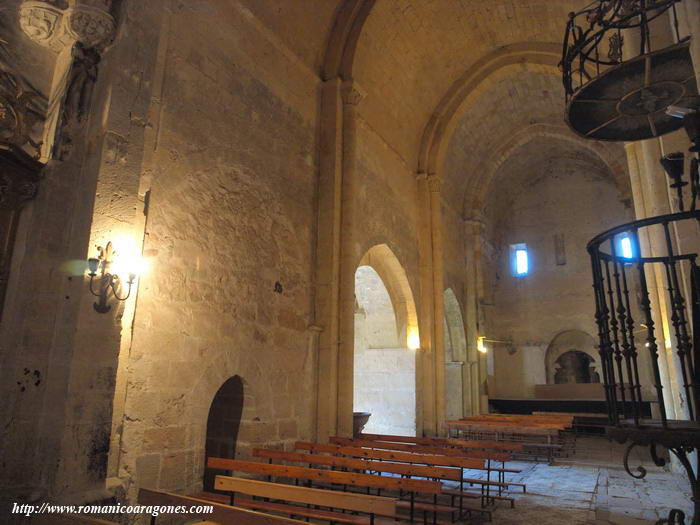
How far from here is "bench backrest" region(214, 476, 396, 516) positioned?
11.2 feet

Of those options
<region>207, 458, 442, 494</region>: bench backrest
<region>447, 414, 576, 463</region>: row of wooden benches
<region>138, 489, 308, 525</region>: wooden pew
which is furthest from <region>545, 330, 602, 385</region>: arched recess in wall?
<region>138, 489, 308, 525</region>: wooden pew

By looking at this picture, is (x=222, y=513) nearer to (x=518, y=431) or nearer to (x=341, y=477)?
(x=341, y=477)

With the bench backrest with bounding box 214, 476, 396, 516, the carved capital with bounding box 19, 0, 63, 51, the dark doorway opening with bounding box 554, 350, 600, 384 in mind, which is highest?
the carved capital with bounding box 19, 0, 63, 51

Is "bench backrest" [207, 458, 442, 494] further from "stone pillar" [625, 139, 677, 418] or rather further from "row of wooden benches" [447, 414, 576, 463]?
"row of wooden benches" [447, 414, 576, 463]

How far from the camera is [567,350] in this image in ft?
63.4

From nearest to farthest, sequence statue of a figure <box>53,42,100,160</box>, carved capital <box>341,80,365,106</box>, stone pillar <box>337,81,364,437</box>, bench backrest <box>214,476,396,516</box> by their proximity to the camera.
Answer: bench backrest <box>214,476,396,516</box>
statue of a figure <box>53,42,100,160</box>
stone pillar <box>337,81,364,437</box>
carved capital <box>341,80,365,106</box>

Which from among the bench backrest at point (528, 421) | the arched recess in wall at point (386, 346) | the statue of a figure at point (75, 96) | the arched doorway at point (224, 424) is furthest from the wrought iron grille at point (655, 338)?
the arched recess in wall at point (386, 346)

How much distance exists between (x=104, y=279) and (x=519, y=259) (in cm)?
1848

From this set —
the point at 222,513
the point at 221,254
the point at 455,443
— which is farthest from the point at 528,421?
the point at 222,513

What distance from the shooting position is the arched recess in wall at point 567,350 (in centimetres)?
1909

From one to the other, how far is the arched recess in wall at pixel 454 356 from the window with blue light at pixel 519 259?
18.1ft

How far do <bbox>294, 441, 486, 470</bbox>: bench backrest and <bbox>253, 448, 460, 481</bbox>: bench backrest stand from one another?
12 cm

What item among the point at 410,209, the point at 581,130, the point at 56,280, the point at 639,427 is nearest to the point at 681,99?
the point at 581,130

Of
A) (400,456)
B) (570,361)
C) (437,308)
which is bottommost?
(400,456)
